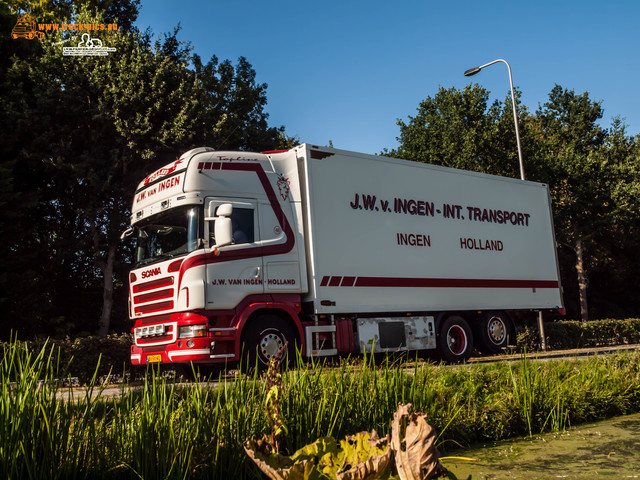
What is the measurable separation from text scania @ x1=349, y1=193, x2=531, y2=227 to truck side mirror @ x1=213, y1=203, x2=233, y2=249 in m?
2.68

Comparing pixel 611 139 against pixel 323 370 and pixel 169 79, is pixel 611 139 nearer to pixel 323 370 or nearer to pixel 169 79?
pixel 169 79

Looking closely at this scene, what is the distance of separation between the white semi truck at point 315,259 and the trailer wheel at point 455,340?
32 mm

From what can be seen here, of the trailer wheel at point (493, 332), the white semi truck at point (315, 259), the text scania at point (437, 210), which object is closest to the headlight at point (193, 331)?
the white semi truck at point (315, 259)

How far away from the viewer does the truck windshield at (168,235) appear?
28.8 feet

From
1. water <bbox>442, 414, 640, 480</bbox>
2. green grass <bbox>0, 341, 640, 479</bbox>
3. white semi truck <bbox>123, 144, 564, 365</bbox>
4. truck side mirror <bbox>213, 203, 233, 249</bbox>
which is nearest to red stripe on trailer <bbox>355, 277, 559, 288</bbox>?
white semi truck <bbox>123, 144, 564, 365</bbox>

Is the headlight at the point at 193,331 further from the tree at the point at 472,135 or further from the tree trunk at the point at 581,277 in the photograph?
the tree trunk at the point at 581,277

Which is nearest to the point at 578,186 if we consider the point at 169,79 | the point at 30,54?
the point at 169,79

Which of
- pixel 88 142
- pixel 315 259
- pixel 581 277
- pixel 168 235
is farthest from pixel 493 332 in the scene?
pixel 581 277

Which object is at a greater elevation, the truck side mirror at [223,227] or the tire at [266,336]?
the truck side mirror at [223,227]

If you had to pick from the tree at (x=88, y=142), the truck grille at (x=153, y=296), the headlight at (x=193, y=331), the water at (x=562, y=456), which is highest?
the tree at (x=88, y=142)

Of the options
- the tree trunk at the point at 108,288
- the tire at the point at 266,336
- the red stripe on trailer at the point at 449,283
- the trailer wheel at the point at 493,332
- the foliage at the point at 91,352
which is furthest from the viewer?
the tree trunk at the point at 108,288

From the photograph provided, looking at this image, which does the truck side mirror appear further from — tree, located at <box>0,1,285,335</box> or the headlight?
tree, located at <box>0,1,285,335</box>

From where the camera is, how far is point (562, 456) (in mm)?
3670

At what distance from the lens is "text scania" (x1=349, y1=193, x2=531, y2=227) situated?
10719 millimetres
